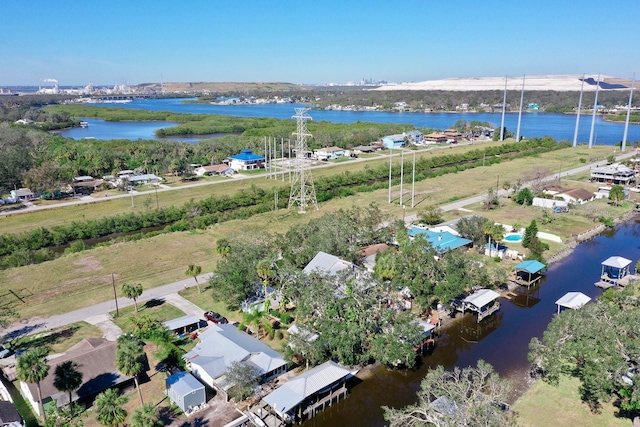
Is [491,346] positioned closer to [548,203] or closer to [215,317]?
[215,317]

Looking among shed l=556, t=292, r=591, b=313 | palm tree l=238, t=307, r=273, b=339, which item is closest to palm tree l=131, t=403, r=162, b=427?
palm tree l=238, t=307, r=273, b=339

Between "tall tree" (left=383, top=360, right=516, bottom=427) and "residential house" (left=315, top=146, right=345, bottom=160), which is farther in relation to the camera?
"residential house" (left=315, top=146, right=345, bottom=160)

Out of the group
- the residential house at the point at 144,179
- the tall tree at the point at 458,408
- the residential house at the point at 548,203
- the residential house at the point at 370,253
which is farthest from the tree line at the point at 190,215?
the tall tree at the point at 458,408

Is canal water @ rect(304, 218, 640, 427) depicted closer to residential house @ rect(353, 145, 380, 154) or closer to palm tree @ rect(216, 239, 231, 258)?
palm tree @ rect(216, 239, 231, 258)

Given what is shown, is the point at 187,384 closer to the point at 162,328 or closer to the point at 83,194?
the point at 162,328

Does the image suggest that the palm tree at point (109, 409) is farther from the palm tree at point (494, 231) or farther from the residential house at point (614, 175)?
the residential house at point (614, 175)

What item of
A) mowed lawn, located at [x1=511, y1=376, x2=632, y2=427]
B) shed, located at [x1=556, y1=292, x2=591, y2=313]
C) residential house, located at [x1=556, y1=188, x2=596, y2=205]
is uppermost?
residential house, located at [x1=556, y1=188, x2=596, y2=205]

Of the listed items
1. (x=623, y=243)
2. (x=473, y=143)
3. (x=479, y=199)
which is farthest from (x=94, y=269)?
(x=473, y=143)
